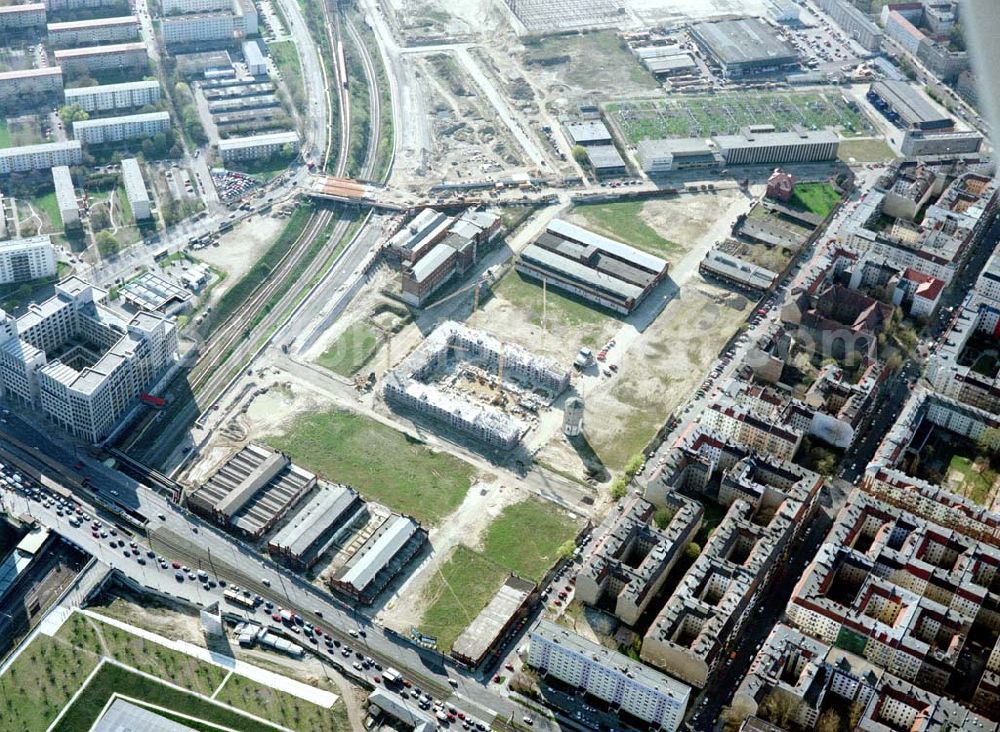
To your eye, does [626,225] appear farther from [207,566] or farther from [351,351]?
[207,566]

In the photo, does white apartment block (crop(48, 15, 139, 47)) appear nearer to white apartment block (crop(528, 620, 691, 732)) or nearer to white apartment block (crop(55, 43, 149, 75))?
white apartment block (crop(55, 43, 149, 75))

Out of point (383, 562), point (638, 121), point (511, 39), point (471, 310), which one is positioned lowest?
point (383, 562)

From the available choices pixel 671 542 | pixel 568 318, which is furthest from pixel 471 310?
pixel 671 542

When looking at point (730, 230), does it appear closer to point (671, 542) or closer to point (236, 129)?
point (671, 542)

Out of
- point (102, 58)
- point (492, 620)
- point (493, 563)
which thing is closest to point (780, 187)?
point (493, 563)

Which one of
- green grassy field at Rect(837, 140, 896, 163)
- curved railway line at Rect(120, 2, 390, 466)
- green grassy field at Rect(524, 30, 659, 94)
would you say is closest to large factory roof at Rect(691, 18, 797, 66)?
green grassy field at Rect(524, 30, 659, 94)
